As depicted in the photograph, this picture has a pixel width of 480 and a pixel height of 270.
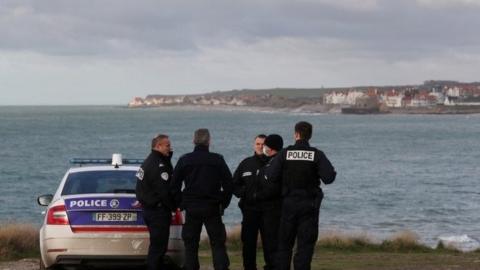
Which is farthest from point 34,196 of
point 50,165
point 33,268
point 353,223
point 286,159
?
point 286,159

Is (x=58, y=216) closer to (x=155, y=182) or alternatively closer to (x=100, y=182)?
(x=100, y=182)

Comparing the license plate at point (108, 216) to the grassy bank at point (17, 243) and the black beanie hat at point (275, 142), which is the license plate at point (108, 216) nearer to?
the black beanie hat at point (275, 142)

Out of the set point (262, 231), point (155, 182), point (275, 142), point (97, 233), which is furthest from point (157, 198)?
point (275, 142)

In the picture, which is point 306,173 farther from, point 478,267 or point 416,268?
point 478,267

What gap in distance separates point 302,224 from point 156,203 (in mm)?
1578

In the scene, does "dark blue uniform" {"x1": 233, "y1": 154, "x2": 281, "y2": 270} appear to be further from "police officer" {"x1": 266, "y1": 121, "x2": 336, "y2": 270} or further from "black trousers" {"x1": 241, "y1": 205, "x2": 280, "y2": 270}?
"police officer" {"x1": 266, "y1": 121, "x2": 336, "y2": 270}

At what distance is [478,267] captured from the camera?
12.7 meters

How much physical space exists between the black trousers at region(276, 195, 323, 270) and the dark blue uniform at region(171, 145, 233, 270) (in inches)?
29.4

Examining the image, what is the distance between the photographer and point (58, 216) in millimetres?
10547

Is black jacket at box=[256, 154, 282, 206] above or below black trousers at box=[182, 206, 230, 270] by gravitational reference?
above

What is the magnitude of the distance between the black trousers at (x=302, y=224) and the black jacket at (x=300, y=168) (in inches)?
4.3

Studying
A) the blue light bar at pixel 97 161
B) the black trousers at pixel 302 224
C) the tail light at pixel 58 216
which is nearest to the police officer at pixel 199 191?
the black trousers at pixel 302 224

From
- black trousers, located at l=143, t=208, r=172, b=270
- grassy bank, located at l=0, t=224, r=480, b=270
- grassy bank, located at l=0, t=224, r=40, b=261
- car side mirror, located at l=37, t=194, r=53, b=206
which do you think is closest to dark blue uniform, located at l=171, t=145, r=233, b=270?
black trousers, located at l=143, t=208, r=172, b=270

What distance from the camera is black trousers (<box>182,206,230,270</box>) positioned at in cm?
1043
